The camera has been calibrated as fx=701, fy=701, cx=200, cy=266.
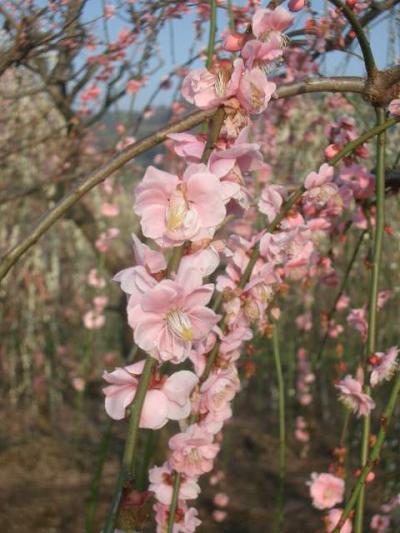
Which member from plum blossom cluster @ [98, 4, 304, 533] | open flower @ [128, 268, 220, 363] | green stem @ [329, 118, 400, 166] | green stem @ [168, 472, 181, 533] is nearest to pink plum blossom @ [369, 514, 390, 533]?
green stem @ [168, 472, 181, 533]

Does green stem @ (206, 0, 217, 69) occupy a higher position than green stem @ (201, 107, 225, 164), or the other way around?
green stem @ (206, 0, 217, 69)

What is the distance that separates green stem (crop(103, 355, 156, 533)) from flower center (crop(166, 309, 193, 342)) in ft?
0.13

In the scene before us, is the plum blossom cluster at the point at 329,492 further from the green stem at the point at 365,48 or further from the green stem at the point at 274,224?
the green stem at the point at 365,48

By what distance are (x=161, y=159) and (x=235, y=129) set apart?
12.8ft

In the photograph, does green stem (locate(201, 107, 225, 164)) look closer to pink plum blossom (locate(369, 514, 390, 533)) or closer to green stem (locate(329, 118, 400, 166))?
green stem (locate(329, 118, 400, 166))

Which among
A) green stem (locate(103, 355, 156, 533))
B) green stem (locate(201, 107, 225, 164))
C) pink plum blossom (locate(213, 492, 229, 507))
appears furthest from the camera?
pink plum blossom (locate(213, 492, 229, 507))

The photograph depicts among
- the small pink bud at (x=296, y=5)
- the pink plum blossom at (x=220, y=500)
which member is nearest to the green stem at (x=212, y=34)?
the small pink bud at (x=296, y=5)

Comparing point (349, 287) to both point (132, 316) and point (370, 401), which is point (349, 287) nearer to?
point (370, 401)

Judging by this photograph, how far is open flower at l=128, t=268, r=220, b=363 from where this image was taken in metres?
0.74

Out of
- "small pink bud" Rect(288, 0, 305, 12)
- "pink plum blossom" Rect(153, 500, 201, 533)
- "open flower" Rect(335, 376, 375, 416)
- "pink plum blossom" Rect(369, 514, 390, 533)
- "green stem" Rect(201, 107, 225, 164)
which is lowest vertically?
"pink plum blossom" Rect(153, 500, 201, 533)

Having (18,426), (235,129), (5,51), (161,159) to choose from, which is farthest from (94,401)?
(235,129)

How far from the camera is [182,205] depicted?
0.77 m

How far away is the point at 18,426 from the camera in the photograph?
17.1 ft

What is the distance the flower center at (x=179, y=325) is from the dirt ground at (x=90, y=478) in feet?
9.69
